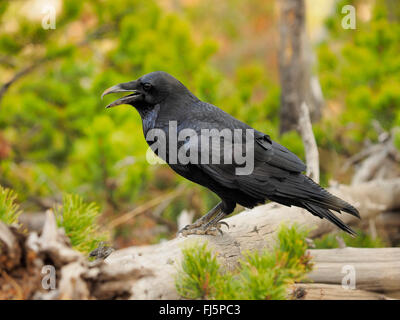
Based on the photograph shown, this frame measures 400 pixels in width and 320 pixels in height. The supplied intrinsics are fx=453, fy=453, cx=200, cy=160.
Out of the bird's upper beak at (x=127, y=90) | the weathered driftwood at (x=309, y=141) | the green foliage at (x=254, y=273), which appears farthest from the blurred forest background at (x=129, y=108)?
the green foliage at (x=254, y=273)

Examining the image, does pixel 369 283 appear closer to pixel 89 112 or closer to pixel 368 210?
pixel 368 210

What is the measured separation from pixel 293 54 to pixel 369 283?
3387 mm

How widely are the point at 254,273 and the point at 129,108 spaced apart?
458 cm

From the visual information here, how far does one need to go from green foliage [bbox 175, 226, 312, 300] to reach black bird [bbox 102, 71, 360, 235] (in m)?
0.61

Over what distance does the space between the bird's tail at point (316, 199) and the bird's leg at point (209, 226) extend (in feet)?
1.67

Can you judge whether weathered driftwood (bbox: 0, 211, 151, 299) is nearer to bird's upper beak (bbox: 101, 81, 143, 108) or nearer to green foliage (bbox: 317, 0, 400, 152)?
bird's upper beak (bbox: 101, 81, 143, 108)

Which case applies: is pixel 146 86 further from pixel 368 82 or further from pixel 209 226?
pixel 368 82

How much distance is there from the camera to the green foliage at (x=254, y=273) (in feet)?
6.23

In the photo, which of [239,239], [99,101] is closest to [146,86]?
[239,239]

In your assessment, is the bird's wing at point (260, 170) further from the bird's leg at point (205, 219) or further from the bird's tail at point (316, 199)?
the bird's leg at point (205, 219)

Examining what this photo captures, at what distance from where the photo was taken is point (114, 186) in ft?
16.3

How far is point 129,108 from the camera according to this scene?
618cm
